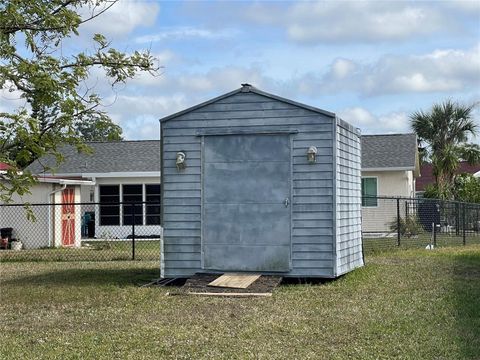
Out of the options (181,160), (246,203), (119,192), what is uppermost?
(181,160)

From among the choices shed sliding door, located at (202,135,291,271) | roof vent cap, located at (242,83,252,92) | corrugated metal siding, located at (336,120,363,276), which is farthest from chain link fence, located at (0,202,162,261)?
roof vent cap, located at (242,83,252,92)

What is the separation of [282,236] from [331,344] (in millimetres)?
4602

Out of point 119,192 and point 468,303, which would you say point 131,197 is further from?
point 468,303

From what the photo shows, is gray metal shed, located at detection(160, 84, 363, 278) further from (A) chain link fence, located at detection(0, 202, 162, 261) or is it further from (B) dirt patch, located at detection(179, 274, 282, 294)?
(A) chain link fence, located at detection(0, 202, 162, 261)

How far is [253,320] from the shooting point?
27.2 feet

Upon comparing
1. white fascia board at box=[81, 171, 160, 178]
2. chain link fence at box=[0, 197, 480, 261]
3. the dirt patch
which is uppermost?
white fascia board at box=[81, 171, 160, 178]

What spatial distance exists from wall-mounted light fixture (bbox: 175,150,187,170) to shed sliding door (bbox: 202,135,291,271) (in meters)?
0.34

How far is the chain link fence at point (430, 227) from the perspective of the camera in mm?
19578

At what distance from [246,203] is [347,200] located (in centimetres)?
199

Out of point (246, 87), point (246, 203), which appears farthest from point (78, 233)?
point (246, 87)

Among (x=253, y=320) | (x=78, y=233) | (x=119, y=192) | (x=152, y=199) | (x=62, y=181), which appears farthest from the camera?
(x=119, y=192)

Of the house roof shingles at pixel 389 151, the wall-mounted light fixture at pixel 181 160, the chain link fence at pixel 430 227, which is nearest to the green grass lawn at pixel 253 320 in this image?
the wall-mounted light fixture at pixel 181 160

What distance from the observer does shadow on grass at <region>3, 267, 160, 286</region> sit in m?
12.1

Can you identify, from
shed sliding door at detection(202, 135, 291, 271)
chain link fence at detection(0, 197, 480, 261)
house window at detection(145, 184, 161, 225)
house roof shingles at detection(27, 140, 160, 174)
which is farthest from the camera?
house roof shingles at detection(27, 140, 160, 174)
